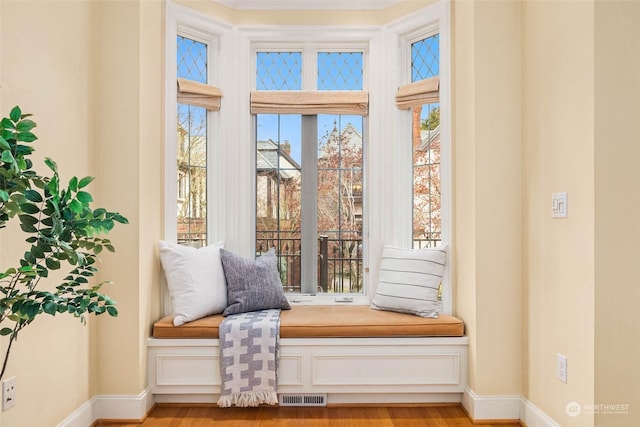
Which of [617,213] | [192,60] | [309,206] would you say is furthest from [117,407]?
[617,213]

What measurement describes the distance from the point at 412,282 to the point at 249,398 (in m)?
1.22

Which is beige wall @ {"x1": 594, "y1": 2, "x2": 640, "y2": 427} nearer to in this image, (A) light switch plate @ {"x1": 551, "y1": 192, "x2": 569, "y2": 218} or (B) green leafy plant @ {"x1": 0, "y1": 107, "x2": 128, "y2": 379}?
(A) light switch plate @ {"x1": 551, "y1": 192, "x2": 569, "y2": 218}

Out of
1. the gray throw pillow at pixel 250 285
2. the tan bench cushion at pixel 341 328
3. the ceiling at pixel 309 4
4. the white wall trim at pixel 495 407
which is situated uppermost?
the ceiling at pixel 309 4

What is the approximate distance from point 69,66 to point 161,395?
6.37ft

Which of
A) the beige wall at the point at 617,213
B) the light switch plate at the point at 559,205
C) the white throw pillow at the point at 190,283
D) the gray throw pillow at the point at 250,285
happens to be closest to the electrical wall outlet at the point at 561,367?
the beige wall at the point at 617,213

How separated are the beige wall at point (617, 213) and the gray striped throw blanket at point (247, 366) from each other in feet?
5.35

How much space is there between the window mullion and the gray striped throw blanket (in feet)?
2.51

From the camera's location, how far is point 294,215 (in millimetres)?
3258

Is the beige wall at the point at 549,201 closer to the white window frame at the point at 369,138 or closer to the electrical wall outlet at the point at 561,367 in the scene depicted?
the electrical wall outlet at the point at 561,367

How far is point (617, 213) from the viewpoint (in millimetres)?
1872

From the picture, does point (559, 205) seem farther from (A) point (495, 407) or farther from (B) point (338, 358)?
(B) point (338, 358)

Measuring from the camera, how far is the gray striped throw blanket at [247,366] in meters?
2.52

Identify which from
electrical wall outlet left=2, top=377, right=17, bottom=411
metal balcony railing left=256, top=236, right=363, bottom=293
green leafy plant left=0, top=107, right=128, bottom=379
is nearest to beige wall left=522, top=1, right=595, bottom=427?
metal balcony railing left=256, top=236, right=363, bottom=293

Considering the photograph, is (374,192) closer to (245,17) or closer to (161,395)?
(245,17)
